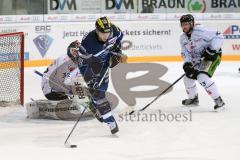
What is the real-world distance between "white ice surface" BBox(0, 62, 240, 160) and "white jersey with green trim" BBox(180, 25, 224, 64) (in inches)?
23.8

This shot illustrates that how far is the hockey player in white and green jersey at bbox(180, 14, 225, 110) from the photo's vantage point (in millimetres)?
5938

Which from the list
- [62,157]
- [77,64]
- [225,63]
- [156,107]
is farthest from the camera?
[225,63]

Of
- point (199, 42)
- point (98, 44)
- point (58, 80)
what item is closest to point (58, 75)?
point (58, 80)

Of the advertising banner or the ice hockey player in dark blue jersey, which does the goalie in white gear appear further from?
the advertising banner

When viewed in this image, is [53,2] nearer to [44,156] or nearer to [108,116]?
[108,116]

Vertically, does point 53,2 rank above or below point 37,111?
above

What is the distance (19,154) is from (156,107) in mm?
2408

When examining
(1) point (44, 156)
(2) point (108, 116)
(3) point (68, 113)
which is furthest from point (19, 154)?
(3) point (68, 113)

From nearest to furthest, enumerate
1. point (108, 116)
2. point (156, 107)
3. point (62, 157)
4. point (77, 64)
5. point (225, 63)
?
1. point (62, 157)
2. point (108, 116)
3. point (77, 64)
4. point (156, 107)
5. point (225, 63)

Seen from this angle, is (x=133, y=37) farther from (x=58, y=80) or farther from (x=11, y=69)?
(x=58, y=80)

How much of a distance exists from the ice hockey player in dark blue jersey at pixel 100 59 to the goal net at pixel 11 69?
1282 millimetres

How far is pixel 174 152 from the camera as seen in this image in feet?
14.3

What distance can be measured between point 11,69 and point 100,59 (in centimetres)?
157

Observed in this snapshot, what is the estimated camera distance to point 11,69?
20.6 feet
